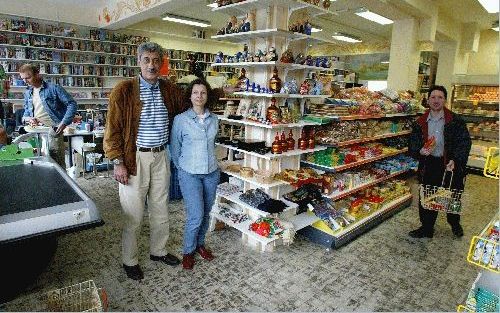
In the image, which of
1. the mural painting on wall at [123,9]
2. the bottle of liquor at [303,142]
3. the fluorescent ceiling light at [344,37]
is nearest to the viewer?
the bottle of liquor at [303,142]

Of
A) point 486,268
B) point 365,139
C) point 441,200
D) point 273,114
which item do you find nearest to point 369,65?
point 365,139

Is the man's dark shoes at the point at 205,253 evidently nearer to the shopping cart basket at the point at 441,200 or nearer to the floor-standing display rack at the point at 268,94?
the floor-standing display rack at the point at 268,94

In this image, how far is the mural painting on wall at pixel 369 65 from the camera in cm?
1378

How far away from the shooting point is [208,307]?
8.52ft

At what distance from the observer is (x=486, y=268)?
174 cm

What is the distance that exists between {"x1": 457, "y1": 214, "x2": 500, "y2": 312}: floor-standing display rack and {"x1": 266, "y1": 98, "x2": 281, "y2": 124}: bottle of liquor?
2006mm

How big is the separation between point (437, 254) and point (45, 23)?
11.0 metres

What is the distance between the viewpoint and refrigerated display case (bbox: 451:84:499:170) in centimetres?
767

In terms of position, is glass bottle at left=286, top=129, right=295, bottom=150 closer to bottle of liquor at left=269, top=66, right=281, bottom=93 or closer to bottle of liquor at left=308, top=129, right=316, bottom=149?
bottle of liquor at left=308, top=129, right=316, bottom=149

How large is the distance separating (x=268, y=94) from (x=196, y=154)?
3.32 feet

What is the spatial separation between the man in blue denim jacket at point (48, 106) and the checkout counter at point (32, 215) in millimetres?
1407

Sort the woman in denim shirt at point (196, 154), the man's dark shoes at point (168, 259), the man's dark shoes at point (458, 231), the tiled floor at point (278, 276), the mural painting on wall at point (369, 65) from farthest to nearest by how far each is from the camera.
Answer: the mural painting on wall at point (369, 65), the man's dark shoes at point (458, 231), the man's dark shoes at point (168, 259), the woman in denim shirt at point (196, 154), the tiled floor at point (278, 276)

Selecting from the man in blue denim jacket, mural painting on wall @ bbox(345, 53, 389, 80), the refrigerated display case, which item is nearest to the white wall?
the refrigerated display case

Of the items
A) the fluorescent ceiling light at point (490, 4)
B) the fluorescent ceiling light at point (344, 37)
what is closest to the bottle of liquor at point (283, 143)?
the fluorescent ceiling light at point (490, 4)
